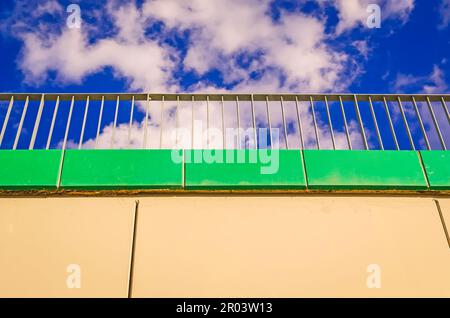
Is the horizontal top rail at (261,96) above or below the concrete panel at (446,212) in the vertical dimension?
above

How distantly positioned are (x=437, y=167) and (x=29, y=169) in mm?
3925

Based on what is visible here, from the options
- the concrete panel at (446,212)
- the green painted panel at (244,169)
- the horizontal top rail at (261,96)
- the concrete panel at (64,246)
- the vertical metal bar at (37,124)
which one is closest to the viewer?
the concrete panel at (64,246)

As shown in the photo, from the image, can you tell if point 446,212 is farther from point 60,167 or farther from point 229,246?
point 60,167

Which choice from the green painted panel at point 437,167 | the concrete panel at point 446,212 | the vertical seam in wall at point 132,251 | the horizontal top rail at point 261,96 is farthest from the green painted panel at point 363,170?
the vertical seam in wall at point 132,251

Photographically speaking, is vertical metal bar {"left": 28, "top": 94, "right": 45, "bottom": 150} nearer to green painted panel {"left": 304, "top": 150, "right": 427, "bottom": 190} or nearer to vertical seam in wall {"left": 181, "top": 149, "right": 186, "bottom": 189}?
vertical seam in wall {"left": 181, "top": 149, "right": 186, "bottom": 189}

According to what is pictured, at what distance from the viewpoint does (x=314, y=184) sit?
3.29 metres

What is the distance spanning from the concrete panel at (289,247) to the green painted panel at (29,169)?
931 millimetres

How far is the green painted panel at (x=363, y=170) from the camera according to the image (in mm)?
3312

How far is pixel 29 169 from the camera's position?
129 inches

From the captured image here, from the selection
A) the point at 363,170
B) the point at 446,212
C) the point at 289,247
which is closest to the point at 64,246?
the point at 289,247

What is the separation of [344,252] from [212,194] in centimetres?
127

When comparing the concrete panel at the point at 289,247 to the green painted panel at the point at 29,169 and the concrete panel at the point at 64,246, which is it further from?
the green painted panel at the point at 29,169

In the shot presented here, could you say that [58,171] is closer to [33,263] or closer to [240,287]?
[33,263]
